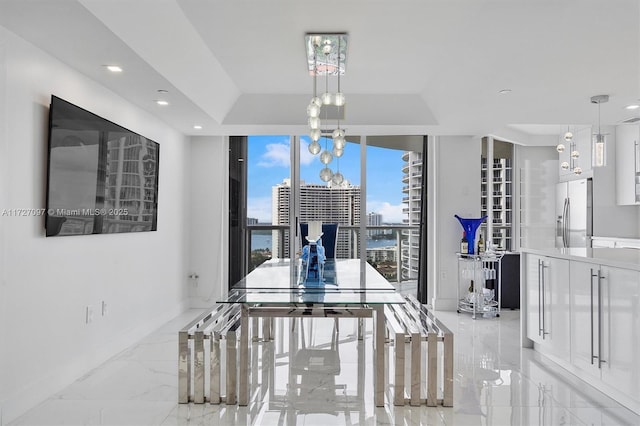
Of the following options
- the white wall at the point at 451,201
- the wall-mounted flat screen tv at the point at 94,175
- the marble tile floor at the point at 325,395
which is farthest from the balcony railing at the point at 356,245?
the marble tile floor at the point at 325,395

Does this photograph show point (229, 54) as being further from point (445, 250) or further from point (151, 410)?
point (445, 250)

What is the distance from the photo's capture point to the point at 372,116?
15.4ft

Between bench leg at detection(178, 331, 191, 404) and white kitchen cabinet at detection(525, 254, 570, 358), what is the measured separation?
262 centimetres

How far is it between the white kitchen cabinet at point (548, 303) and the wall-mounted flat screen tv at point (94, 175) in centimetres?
345

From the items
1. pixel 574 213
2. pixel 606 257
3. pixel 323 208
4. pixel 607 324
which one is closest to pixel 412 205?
pixel 323 208

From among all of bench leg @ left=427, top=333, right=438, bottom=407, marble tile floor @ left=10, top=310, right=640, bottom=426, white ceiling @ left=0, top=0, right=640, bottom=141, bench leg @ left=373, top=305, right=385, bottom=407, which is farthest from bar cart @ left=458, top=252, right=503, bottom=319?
bench leg @ left=373, top=305, right=385, bottom=407

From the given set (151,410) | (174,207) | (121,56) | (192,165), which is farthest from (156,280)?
(121,56)

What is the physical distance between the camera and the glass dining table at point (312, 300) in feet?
8.00

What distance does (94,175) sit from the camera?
3197 millimetres

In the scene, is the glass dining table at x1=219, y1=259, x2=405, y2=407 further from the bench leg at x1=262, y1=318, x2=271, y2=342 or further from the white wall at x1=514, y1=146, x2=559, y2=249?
the white wall at x1=514, y1=146, x2=559, y2=249

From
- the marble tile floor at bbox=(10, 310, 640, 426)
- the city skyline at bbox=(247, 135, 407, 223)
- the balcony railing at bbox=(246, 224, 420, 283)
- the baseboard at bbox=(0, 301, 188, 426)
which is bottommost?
the marble tile floor at bbox=(10, 310, 640, 426)

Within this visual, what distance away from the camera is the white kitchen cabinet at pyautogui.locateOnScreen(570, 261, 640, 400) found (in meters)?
2.52

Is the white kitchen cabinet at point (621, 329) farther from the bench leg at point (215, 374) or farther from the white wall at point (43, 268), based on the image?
the white wall at point (43, 268)

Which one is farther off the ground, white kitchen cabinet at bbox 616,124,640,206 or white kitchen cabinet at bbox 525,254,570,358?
white kitchen cabinet at bbox 616,124,640,206
